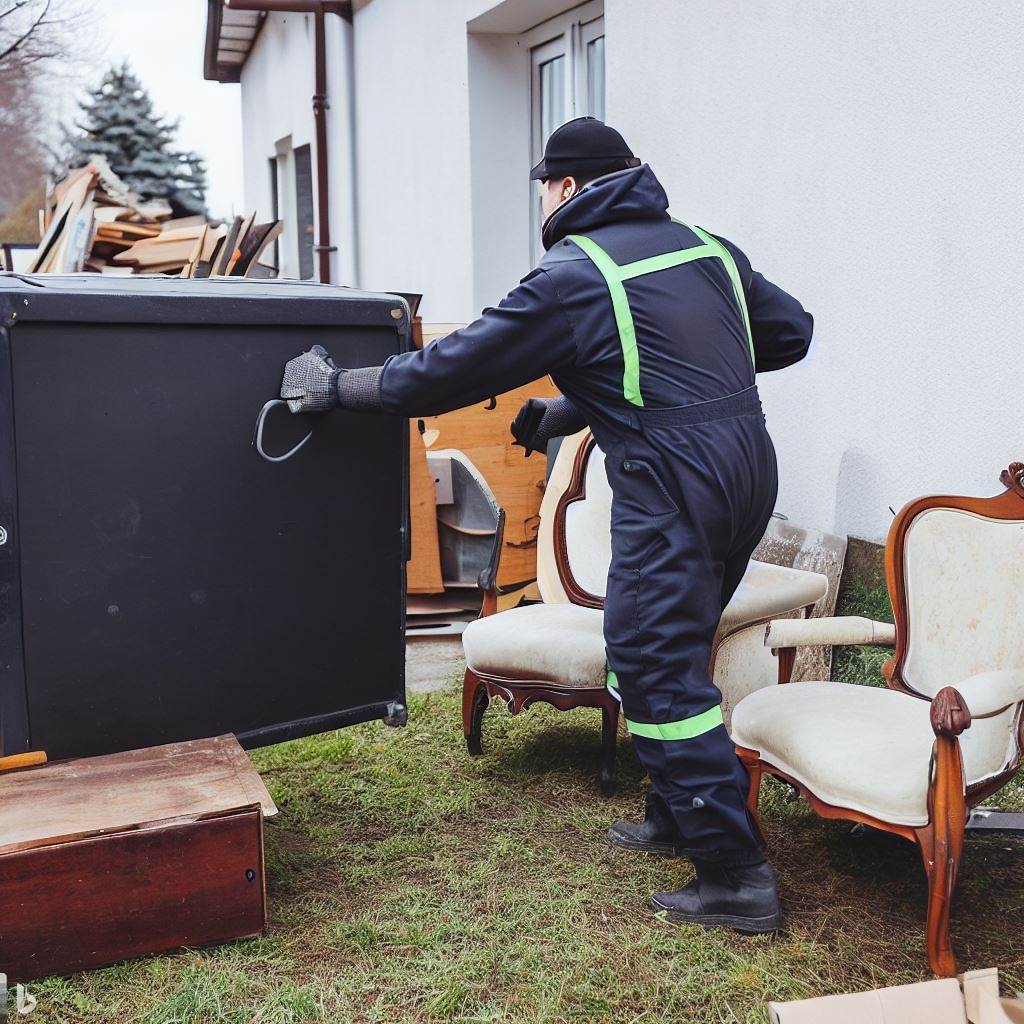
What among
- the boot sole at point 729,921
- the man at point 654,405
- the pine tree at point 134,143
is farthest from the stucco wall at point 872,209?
the pine tree at point 134,143

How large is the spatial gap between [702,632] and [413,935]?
1.04m

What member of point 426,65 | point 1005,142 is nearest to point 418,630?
point 1005,142

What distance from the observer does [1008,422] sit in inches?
155

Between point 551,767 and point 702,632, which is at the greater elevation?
point 702,632

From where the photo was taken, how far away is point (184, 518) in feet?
8.78

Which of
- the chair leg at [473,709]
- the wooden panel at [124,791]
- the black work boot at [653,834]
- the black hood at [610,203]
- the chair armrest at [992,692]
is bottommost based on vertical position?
the black work boot at [653,834]

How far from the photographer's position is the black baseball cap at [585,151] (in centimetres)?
301

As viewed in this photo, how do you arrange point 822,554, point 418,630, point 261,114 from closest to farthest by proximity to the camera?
point 822,554, point 418,630, point 261,114

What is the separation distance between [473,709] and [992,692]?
190 centimetres

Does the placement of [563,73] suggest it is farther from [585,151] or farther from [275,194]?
[275,194]

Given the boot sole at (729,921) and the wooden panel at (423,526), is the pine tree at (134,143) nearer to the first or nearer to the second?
the wooden panel at (423,526)

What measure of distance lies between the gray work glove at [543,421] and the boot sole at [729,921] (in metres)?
1.30

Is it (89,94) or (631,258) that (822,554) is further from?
(89,94)

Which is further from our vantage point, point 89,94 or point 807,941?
point 89,94
